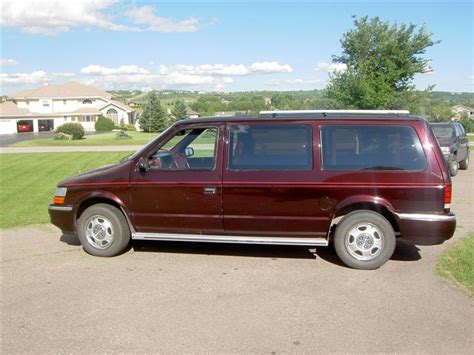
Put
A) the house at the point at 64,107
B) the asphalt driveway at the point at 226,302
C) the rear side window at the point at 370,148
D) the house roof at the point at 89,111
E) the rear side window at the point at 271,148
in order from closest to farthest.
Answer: the asphalt driveway at the point at 226,302, the rear side window at the point at 370,148, the rear side window at the point at 271,148, the house at the point at 64,107, the house roof at the point at 89,111

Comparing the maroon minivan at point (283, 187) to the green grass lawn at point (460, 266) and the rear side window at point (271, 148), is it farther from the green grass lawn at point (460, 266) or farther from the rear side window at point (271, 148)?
the green grass lawn at point (460, 266)

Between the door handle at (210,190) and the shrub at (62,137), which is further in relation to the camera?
the shrub at (62,137)

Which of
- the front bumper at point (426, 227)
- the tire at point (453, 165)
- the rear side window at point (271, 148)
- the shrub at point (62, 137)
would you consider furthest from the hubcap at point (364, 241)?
the shrub at point (62, 137)

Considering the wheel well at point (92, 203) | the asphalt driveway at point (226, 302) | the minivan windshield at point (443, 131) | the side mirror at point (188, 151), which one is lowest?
the asphalt driveway at point (226, 302)

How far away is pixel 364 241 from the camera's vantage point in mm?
5262

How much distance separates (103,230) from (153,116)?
54664 mm

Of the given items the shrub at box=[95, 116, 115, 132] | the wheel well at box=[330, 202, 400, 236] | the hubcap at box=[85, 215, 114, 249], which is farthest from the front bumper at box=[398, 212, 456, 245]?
the shrub at box=[95, 116, 115, 132]

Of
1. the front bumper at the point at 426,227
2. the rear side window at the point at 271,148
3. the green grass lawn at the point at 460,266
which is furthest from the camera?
the rear side window at the point at 271,148

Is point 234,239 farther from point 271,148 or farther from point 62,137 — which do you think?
point 62,137

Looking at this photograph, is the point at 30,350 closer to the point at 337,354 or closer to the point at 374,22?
the point at 337,354

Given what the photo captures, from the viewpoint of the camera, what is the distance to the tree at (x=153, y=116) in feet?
193

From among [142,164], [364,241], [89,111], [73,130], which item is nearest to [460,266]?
[364,241]

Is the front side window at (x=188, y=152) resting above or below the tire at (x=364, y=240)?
above

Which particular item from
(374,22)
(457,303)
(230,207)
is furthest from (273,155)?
(374,22)
